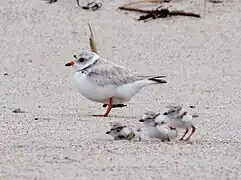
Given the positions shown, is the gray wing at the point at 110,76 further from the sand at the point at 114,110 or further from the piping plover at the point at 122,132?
the piping plover at the point at 122,132

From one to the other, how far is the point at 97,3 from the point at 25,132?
4030mm

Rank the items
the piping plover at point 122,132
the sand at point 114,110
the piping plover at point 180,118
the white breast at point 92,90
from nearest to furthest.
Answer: the sand at point 114,110 → the piping plover at point 122,132 → the piping plover at point 180,118 → the white breast at point 92,90

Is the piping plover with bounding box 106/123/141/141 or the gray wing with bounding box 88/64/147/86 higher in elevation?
the piping plover with bounding box 106/123/141/141

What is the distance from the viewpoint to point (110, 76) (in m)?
6.91

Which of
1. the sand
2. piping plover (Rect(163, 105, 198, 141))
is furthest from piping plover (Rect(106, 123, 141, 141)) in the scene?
piping plover (Rect(163, 105, 198, 141))

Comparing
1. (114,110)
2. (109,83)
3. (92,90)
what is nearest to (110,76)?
(109,83)

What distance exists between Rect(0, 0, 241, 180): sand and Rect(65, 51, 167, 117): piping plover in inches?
5.8

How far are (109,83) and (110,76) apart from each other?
0.18 feet

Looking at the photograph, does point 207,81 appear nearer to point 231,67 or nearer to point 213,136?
point 231,67

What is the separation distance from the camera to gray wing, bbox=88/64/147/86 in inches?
271

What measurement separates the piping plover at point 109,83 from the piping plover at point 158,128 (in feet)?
4.13

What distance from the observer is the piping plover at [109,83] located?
6.84 m

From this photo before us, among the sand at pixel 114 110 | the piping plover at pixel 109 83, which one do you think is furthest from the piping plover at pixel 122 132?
the piping plover at pixel 109 83

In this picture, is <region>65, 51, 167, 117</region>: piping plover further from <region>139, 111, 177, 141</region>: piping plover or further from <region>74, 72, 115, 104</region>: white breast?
<region>139, 111, 177, 141</region>: piping plover
